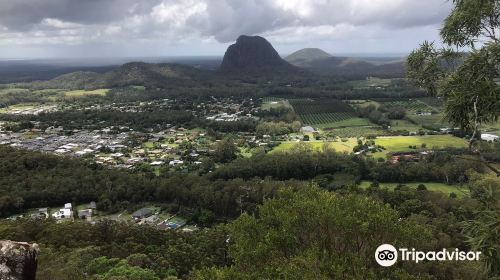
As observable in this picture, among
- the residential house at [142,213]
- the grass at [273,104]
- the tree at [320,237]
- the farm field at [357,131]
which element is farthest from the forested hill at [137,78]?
the tree at [320,237]

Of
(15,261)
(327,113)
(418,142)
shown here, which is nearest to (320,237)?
(15,261)

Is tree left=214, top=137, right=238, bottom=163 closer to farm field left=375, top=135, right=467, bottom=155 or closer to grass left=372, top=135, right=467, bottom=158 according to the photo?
grass left=372, top=135, right=467, bottom=158

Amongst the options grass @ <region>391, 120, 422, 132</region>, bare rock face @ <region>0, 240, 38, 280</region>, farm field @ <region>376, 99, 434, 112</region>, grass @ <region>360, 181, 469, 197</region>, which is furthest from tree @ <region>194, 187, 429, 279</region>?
farm field @ <region>376, 99, 434, 112</region>

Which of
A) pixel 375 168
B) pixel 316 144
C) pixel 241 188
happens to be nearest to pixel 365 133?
pixel 316 144

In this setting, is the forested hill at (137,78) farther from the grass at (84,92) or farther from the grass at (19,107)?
the grass at (19,107)

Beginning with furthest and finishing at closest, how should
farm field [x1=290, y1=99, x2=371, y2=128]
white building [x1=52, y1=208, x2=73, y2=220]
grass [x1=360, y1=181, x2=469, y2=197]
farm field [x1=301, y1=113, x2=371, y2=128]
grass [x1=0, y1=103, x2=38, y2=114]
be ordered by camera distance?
grass [x1=0, y1=103, x2=38, y2=114], farm field [x1=290, y1=99, x2=371, y2=128], farm field [x1=301, y1=113, x2=371, y2=128], grass [x1=360, y1=181, x2=469, y2=197], white building [x1=52, y1=208, x2=73, y2=220]
